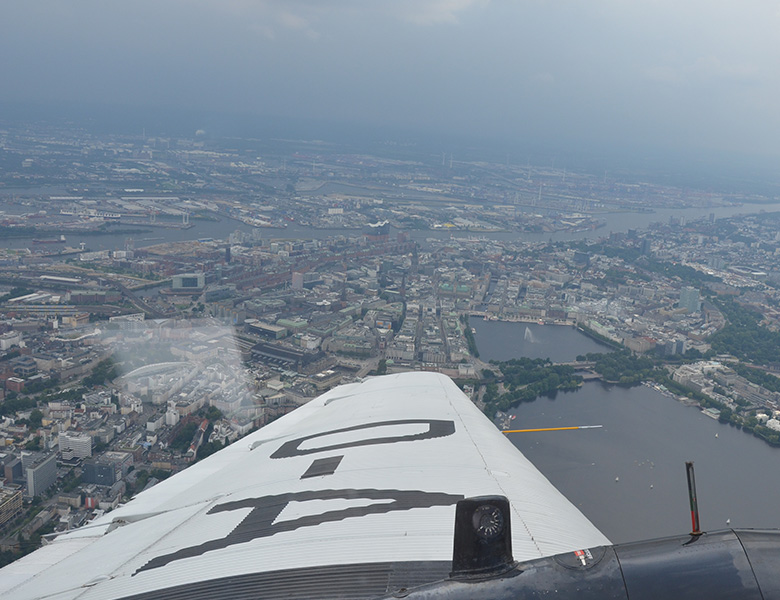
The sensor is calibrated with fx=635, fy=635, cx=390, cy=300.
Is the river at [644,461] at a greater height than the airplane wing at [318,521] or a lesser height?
lesser

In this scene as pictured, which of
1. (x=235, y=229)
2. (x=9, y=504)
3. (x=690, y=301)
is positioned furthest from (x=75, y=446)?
(x=235, y=229)

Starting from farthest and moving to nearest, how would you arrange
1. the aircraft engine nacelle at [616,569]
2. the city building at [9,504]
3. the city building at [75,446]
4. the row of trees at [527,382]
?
1. the row of trees at [527,382]
2. the city building at [75,446]
3. the city building at [9,504]
4. the aircraft engine nacelle at [616,569]

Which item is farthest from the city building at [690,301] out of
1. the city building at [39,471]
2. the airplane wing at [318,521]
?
the airplane wing at [318,521]

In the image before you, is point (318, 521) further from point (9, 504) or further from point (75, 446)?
point (75, 446)

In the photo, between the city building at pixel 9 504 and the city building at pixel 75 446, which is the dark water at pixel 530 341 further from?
the city building at pixel 9 504

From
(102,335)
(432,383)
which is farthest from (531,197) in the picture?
(432,383)
